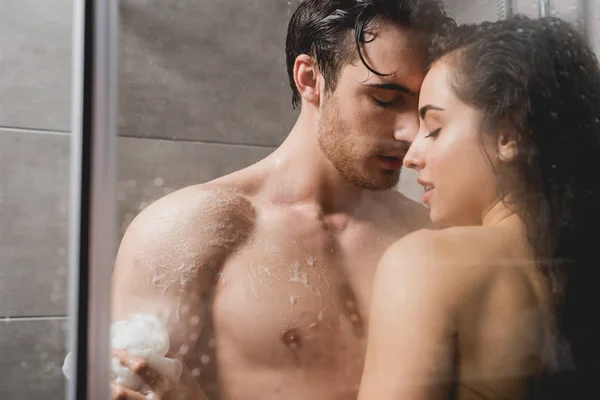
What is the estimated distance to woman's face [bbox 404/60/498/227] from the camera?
46 cm

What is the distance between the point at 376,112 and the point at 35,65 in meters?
0.58

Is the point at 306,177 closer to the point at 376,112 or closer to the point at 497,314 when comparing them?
the point at 376,112

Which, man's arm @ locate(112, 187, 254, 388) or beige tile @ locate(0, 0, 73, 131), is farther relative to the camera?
beige tile @ locate(0, 0, 73, 131)

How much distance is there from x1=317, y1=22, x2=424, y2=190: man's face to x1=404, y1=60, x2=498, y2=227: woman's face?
0.01 meters

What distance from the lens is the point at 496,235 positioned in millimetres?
476

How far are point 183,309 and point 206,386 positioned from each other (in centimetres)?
7

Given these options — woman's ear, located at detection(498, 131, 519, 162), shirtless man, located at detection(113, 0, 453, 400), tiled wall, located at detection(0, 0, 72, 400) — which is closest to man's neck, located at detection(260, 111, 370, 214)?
shirtless man, located at detection(113, 0, 453, 400)

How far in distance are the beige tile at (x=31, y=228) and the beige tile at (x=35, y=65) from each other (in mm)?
35

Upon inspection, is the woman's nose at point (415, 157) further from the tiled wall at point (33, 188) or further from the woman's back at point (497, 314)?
the tiled wall at point (33, 188)

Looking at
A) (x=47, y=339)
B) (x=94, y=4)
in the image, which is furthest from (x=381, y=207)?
(x=47, y=339)

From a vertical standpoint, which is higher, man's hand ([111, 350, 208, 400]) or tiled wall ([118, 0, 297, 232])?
tiled wall ([118, 0, 297, 232])

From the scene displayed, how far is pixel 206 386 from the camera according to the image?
1.49ft

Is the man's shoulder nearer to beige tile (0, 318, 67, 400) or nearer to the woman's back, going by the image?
the woman's back

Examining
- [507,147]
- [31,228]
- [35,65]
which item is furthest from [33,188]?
[507,147]
